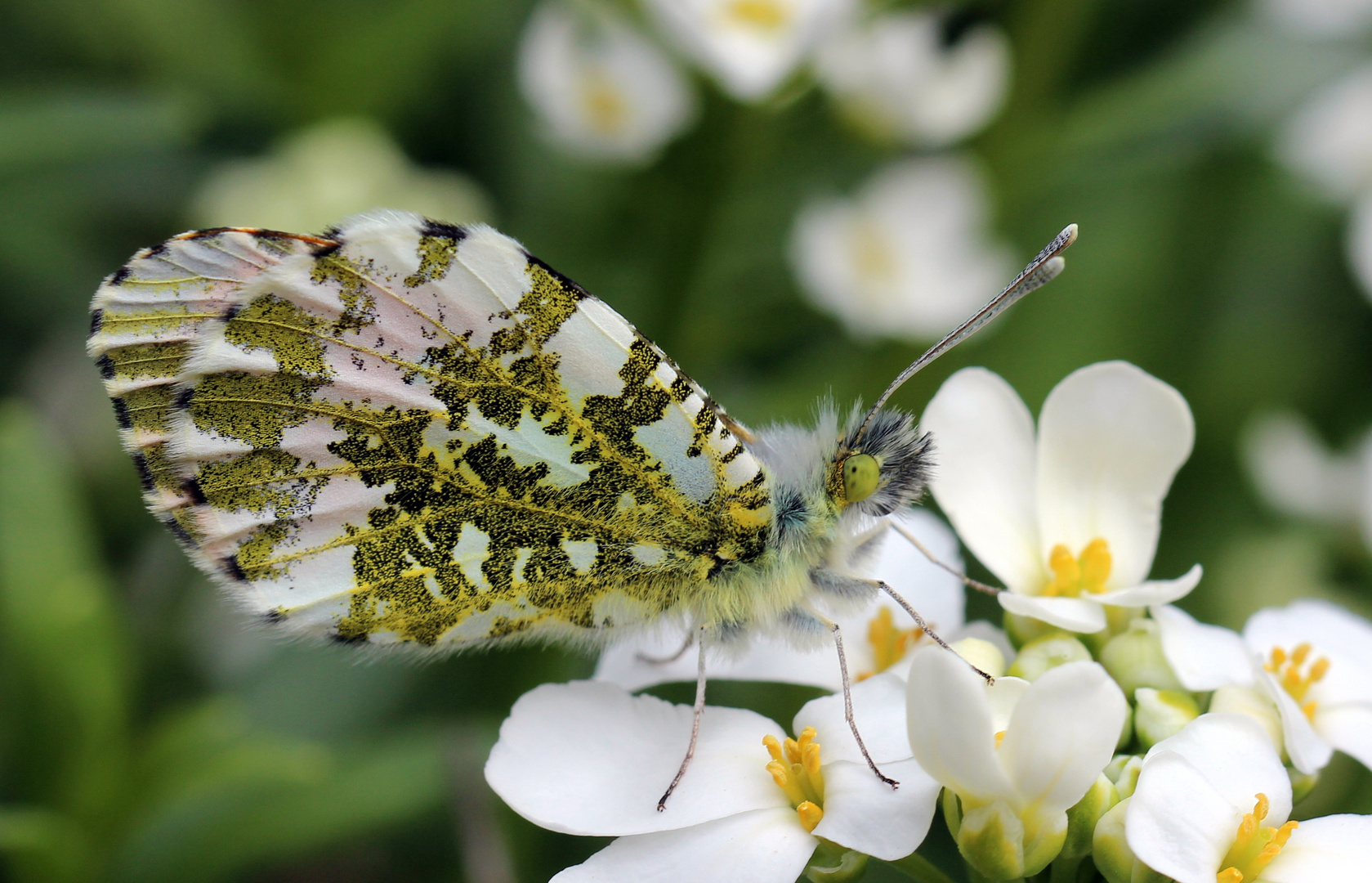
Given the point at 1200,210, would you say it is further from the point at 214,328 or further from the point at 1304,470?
the point at 214,328

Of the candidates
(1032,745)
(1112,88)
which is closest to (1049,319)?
(1112,88)

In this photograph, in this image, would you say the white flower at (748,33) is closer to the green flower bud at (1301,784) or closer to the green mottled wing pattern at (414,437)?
the green mottled wing pattern at (414,437)

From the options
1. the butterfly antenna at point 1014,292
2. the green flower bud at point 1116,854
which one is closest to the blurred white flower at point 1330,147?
the butterfly antenna at point 1014,292

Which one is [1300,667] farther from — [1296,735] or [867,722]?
[867,722]

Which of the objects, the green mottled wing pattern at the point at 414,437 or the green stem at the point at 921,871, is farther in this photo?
the green mottled wing pattern at the point at 414,437

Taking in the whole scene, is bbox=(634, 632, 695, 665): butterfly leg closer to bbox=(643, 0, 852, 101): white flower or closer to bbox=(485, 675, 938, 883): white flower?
bbox=(485, 675, 938, 883): white flower
